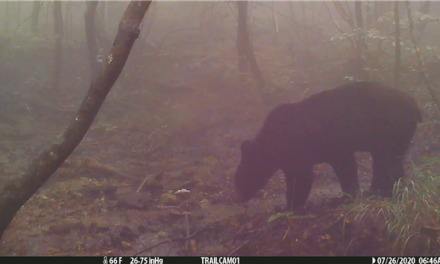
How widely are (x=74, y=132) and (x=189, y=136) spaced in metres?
3.79

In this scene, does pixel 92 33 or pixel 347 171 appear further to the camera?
pixel 92 33

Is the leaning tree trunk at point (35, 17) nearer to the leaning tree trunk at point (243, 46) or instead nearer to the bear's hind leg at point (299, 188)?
the leaning tree trunk at point (243, 46)

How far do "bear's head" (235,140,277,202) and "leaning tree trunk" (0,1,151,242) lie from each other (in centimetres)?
237

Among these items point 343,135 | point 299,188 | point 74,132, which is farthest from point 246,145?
point 74,132

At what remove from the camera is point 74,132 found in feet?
13.4

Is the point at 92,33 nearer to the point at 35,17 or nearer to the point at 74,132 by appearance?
the point at 35,17

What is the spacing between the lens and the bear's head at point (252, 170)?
5723mm

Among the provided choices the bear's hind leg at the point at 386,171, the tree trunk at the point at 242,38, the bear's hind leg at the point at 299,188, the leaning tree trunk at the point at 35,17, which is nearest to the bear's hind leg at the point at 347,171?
the bear's hind leg at the point at 386,171

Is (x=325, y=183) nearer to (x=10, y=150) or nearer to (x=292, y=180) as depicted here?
(x=292, y=180)

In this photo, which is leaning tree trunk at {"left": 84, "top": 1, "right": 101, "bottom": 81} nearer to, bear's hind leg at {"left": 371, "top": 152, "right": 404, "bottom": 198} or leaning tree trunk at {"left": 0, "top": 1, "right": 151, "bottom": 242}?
leaning tree trunk at {"left": 0, "top": 1, "right": 151, "bottom": 242}

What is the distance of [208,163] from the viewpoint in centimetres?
693

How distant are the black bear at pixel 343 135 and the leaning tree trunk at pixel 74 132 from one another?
2.48m

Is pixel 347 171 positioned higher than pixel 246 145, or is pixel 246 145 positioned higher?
pixel 246 145

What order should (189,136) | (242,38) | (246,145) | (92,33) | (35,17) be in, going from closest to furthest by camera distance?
(246,145), (189,136), (242,38), (92,33), (35,17)
